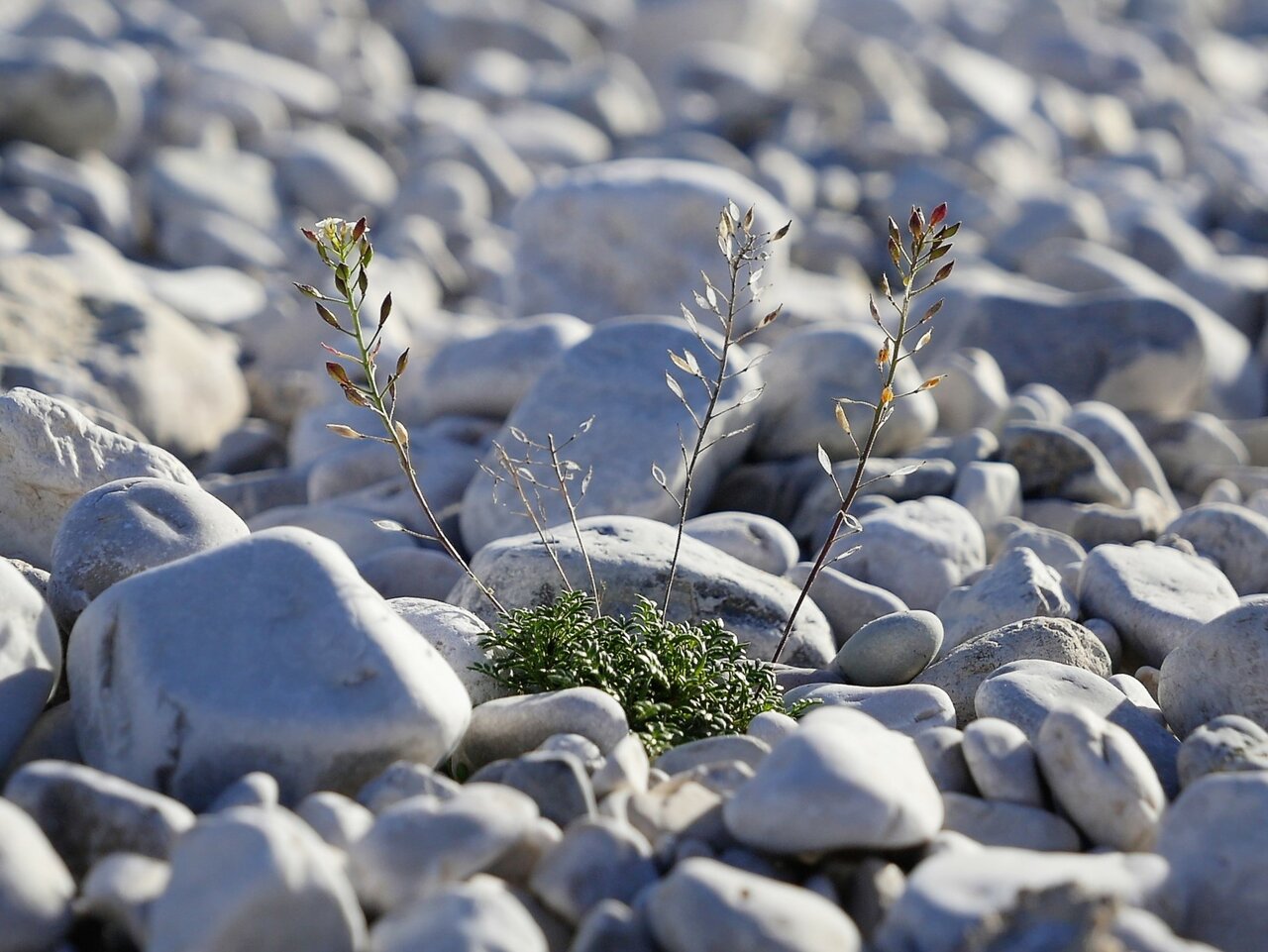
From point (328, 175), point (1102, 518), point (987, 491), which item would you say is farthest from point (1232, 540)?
point (328, 175)

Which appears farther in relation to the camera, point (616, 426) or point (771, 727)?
point (616, 426)

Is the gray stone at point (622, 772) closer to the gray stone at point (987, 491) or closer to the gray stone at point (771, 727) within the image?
the gray stone at point (771, 727)

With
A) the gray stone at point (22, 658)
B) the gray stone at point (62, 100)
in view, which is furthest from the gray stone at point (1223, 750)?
the gray stone at point (62, 100)

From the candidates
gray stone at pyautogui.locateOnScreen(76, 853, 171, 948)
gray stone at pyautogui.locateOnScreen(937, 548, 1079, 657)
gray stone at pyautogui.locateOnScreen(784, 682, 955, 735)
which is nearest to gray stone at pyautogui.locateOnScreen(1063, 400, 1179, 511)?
gray stone at pyautogui.locateOnScreen(937, 548, 1079, 657)

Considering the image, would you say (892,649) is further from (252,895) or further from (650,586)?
(252,895)

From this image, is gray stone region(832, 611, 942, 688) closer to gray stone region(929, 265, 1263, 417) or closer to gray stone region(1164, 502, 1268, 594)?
gray stone region(1164, 502, 1268, 594)

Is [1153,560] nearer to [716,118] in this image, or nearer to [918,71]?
[716,118]

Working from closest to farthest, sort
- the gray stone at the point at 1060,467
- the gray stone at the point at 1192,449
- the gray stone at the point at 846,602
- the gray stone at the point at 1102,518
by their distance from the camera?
the gray stone at the point at 846,602 < the gray stone at the point at 1102,518 < the gray stone at the point at 1060,467 < the gray stone at the point at 1192,449
